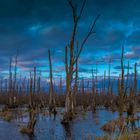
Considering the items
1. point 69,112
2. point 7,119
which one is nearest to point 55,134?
point 69,112

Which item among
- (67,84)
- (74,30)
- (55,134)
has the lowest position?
(55,134)

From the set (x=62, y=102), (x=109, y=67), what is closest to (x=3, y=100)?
(x=62, y=102)

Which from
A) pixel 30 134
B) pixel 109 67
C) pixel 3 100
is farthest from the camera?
pixel 109 67

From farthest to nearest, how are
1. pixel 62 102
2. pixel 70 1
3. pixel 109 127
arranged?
1. pixel 62 102
2. pixel 70 1
3. pixel 109 127

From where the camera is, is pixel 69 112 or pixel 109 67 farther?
pixel 109 67

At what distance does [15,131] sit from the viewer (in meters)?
24.0

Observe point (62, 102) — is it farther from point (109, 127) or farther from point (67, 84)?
point (109, 127)

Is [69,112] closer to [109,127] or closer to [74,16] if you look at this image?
[109,127]

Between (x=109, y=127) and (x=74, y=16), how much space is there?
36.9 feet

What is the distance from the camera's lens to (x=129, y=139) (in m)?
13.9

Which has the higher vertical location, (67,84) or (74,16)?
(74,16)

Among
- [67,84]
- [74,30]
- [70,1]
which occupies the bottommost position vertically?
[67,84]

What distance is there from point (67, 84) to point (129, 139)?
746 inches

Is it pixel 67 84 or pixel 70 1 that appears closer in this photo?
pixel 70 1
